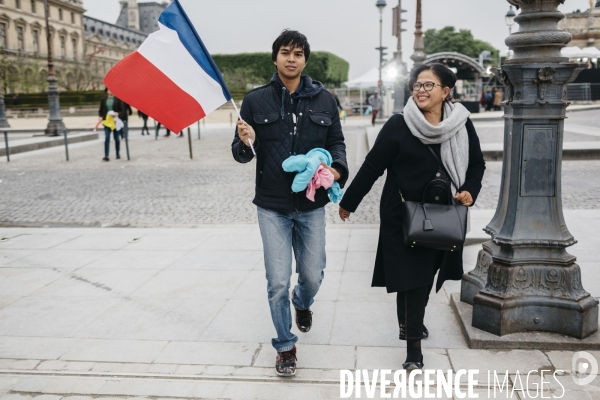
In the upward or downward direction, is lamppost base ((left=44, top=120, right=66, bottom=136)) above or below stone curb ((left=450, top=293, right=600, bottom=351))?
above

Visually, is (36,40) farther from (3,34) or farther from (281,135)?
(281,135)

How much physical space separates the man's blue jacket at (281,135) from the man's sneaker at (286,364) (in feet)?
2.75

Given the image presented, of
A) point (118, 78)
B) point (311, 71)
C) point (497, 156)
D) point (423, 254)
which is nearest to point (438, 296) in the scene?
point (423, 254)

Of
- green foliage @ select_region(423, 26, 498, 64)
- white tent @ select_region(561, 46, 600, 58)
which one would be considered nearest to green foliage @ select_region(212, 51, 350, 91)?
green foliage @ select_region(423, 26, 498, 64)

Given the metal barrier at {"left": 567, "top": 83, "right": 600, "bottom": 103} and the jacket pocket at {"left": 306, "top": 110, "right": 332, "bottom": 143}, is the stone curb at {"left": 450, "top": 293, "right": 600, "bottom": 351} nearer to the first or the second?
the jacket pocket at {"left": 306, "top": 110, "right": 332, "bottom": 143}

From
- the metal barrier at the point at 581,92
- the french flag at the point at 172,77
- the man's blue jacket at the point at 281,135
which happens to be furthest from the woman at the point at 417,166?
the metal barrier at the point at 581,92

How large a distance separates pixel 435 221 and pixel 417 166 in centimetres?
33

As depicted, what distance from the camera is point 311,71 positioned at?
72.4 m

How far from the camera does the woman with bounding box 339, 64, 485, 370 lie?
334 centimetres

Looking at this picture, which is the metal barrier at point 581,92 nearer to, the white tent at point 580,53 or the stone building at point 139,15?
the white tent at point 580,53

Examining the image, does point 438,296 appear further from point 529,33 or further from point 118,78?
point 118,78

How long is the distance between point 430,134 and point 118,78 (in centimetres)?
186

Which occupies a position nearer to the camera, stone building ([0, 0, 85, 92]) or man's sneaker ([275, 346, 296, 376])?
man's sneaker ([275, 346, 296, 376])

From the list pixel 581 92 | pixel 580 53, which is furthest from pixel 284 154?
pixel 581 92
